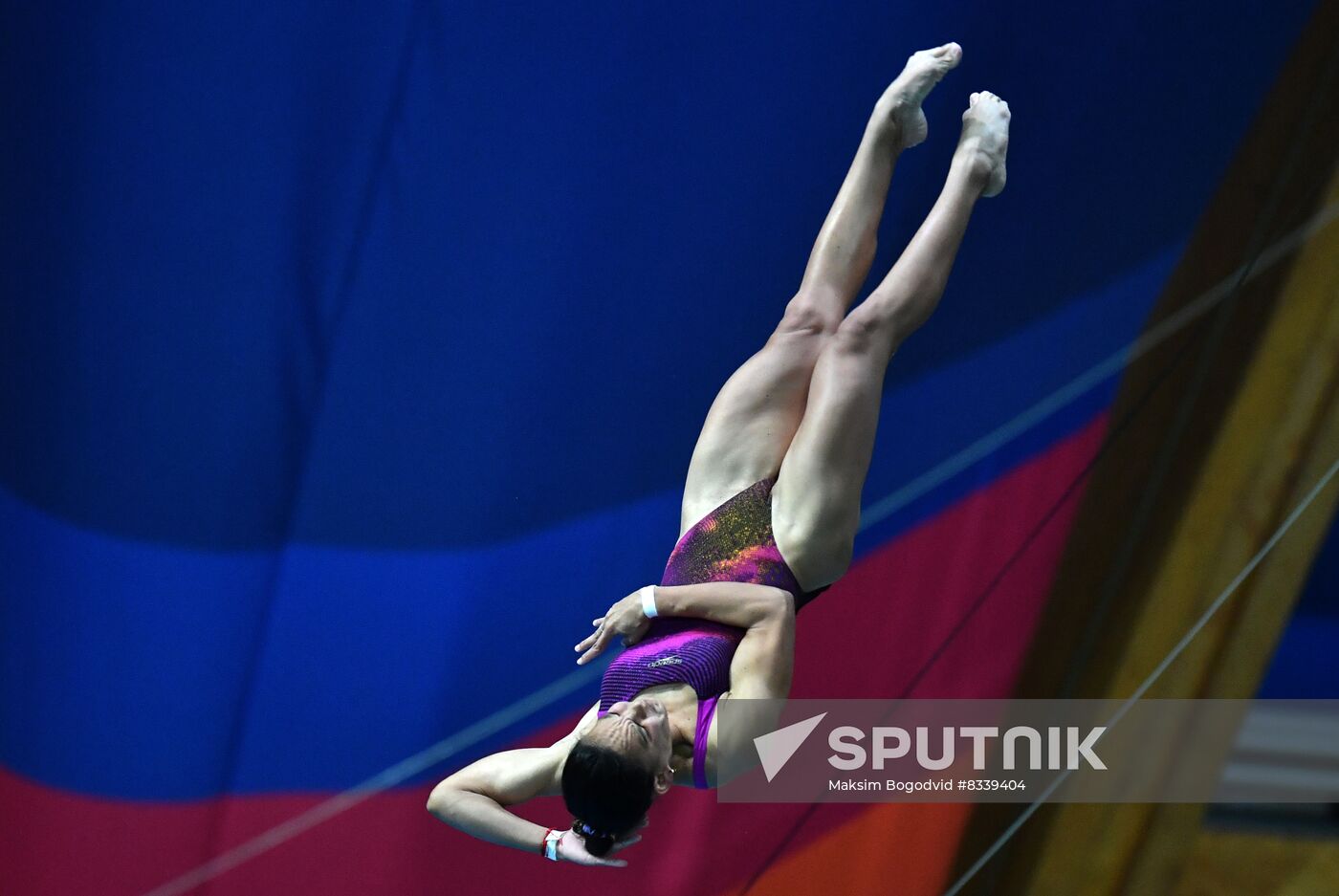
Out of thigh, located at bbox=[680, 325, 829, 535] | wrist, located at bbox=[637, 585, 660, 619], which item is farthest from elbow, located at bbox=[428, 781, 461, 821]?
thigh, located at bbox=[680, 325, 829, 535]

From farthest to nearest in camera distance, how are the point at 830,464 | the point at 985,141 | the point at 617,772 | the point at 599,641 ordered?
1. the point at 985,141
2. the point at 830,464
3. the point at 599,641
4. the point at 617,772

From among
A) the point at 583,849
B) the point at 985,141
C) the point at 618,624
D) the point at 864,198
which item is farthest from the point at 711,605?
the point at 985,141

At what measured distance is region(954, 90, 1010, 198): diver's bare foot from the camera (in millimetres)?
2242

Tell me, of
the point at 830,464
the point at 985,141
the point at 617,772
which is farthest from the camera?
the point at 985,141

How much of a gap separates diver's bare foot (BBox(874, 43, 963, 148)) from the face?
1.09 metres

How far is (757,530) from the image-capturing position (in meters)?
2.17

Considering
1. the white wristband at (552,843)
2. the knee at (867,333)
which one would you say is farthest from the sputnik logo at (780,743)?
the knee at (867,333)

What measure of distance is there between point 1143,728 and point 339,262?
1816mm

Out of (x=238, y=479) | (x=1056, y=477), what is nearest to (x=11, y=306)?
(x=238, y=479)

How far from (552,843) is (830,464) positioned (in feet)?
2.41

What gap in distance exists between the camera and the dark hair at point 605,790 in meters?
1.86

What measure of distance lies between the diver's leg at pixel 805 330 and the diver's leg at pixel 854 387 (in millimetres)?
63

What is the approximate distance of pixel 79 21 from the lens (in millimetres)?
2504

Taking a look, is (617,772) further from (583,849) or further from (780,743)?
(780,743)
